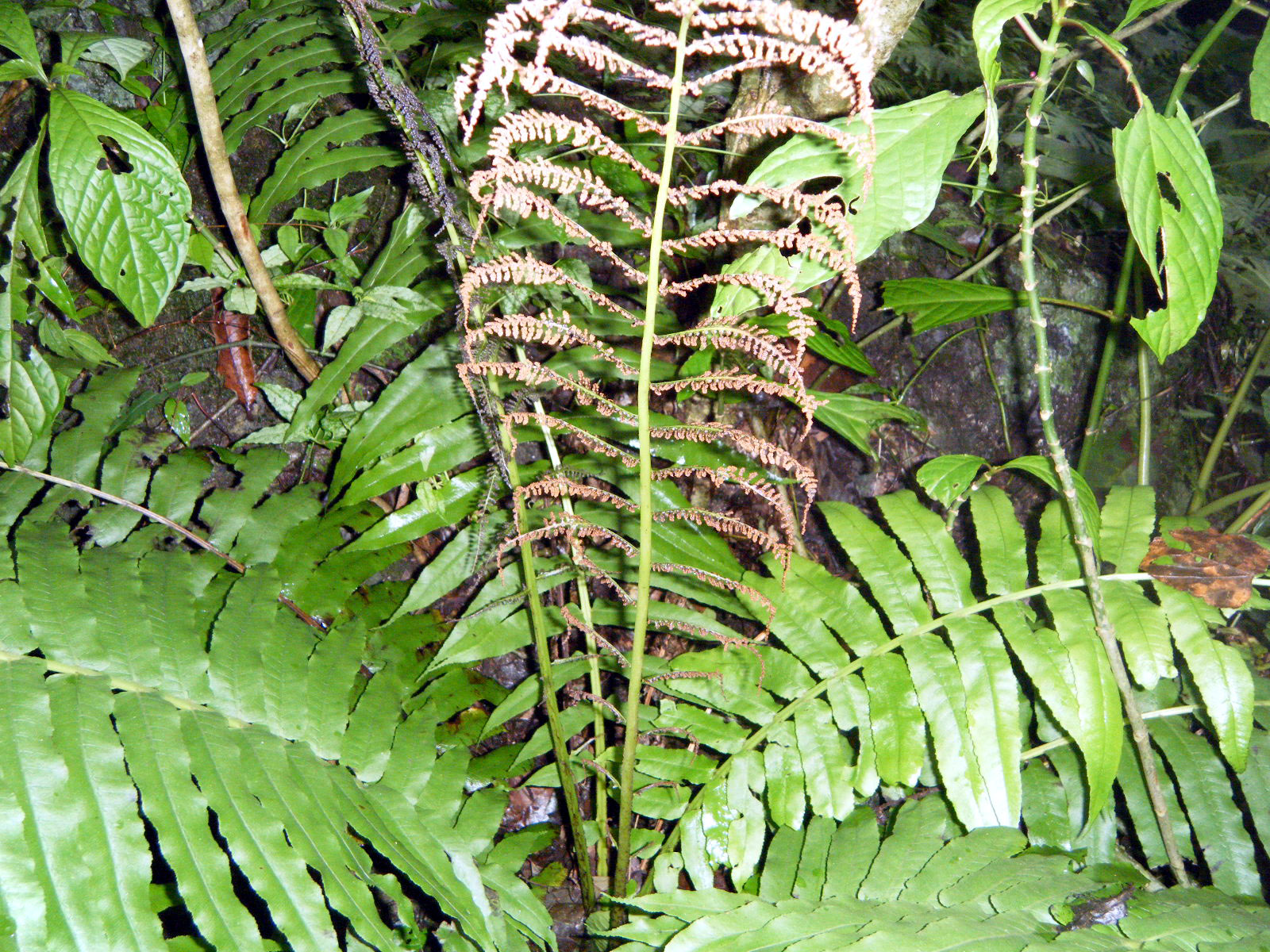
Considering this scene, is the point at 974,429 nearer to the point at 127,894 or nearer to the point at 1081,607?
the point at 1081,607

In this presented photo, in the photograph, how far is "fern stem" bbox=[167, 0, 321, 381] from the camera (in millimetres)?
1508

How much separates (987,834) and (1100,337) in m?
2.01

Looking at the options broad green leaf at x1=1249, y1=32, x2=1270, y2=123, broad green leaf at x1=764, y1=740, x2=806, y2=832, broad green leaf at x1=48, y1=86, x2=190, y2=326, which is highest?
broad green leaf at x1=1249, y1=32, x2=1270, y2=123

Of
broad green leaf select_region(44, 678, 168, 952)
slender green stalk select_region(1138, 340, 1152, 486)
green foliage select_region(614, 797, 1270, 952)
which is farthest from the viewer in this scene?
slender green stalk select_region(1138, 340, 1152, 486)

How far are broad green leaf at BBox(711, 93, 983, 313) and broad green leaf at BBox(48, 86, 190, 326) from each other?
105 centimetres

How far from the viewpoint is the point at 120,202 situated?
4.75ft

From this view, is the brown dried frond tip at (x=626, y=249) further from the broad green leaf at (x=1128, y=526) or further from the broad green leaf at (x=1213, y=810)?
the broad green leaf at (x=1213, y=810)

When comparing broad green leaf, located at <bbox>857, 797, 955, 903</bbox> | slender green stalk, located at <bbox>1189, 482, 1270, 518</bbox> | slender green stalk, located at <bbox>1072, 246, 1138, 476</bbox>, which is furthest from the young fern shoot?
slender green stalk, located at <bbox>1189, 482, 1270, 518</bbox>

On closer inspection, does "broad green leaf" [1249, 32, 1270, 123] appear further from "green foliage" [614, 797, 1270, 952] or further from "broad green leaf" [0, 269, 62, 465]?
"broad green leaf" [0, 269, 62, 465]

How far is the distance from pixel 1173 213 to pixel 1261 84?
258mm

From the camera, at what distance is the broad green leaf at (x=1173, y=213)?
103cm

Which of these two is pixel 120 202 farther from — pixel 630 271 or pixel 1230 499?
pixel 1230 499

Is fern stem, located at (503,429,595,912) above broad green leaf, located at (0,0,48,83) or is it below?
below

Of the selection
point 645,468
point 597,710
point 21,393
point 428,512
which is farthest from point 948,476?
point 21,393
